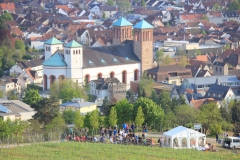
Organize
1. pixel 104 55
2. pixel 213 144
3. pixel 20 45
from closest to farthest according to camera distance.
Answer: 1. pixel 213 144
2. pixel 104 55
3. pixel 20 45

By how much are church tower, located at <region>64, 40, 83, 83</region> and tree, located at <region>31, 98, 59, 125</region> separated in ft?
50.6

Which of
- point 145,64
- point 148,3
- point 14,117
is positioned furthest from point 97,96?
point 148,3

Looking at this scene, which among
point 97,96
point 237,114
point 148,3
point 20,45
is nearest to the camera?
point 237,114

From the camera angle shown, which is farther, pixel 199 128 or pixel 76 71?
pixel 76 71

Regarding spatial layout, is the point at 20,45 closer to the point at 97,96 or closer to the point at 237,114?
the point at 97,96

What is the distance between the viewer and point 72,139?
31781 mm

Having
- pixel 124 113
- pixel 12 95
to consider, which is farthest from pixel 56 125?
pixel 12 95

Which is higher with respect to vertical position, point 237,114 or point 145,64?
point 145,64

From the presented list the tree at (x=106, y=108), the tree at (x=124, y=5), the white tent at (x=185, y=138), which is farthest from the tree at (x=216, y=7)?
the white tent at (x=185, y=138)

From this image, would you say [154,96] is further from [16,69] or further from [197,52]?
[197,52]

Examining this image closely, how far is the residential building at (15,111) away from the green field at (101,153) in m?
11.2

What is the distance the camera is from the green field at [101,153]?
27.7 m

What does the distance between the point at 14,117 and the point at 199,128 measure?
11.1 meters

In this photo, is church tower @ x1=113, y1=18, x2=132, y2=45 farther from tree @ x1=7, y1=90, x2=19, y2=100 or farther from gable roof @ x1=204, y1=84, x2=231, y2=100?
gable roof @ x1=204, y1=84, x2=231, y2=100
